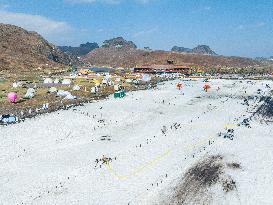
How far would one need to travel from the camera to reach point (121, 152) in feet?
167

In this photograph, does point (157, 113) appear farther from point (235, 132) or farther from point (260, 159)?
point (260, 159)

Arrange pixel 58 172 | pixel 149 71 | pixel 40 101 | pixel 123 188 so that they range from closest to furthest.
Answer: pixel 123 188 → pixel 58 172 → pixel 40 101 → pixel 149 71

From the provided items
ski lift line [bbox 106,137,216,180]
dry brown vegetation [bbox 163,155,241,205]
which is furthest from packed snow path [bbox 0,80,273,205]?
dry brown vegetation [bbox 163,155,241,205]

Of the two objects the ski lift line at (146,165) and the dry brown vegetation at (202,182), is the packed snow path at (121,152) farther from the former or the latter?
→ the dry brown vegetation at (202,182)

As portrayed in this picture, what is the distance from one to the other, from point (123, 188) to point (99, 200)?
3551 mm

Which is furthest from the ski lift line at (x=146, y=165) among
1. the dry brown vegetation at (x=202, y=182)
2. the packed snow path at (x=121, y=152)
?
the dry brown vegetation at (x=202, y=182)

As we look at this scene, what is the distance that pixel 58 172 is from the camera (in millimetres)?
43188

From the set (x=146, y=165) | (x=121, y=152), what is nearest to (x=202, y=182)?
(x=146, y=165)

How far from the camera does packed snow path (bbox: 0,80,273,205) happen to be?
38.0 metres

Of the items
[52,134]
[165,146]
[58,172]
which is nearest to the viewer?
[58,172]

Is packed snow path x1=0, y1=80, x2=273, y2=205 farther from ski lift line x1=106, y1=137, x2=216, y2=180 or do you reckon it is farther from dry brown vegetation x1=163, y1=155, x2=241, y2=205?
dry brown vegetation x1=163, y1=155, x2=241, y2=205

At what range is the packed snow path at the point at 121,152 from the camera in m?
38.0

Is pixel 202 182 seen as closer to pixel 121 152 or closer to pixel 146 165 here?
pixel 146 165

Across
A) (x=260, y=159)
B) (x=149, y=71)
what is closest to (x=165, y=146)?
(x=260, y=159)
